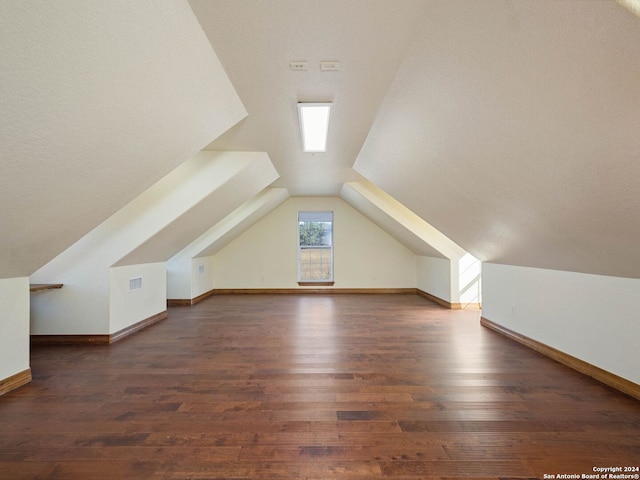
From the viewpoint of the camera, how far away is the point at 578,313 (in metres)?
3.24

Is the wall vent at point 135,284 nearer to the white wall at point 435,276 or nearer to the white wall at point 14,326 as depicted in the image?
the white wall at point 14,326

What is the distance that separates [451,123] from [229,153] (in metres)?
2.79

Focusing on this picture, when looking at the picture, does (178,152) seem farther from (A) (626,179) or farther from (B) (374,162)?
(A) (626,179)

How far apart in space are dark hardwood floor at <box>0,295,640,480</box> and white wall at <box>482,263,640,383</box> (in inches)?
10.4

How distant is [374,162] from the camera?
4.22 m

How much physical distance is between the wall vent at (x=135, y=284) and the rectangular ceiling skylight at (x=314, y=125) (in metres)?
3.09

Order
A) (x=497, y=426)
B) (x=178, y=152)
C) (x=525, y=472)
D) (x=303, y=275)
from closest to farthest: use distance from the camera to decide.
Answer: (x=525, y=472) < (x=497, y=426) < (x=178, y=152) < (x=303, y=275)

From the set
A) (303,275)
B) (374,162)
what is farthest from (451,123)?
(303,275)

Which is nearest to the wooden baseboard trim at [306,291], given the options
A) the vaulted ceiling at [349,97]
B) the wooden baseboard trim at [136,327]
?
the wooden baseboard trim at [136,327]

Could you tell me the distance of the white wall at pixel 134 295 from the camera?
4.29 m

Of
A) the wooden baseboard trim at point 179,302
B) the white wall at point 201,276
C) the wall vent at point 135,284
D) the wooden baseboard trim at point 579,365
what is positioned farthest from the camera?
the white wall at point 201,276

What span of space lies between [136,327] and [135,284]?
0.63 meters

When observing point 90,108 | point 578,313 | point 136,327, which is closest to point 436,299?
point 578,313

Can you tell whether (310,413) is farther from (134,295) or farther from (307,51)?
(134,295)
